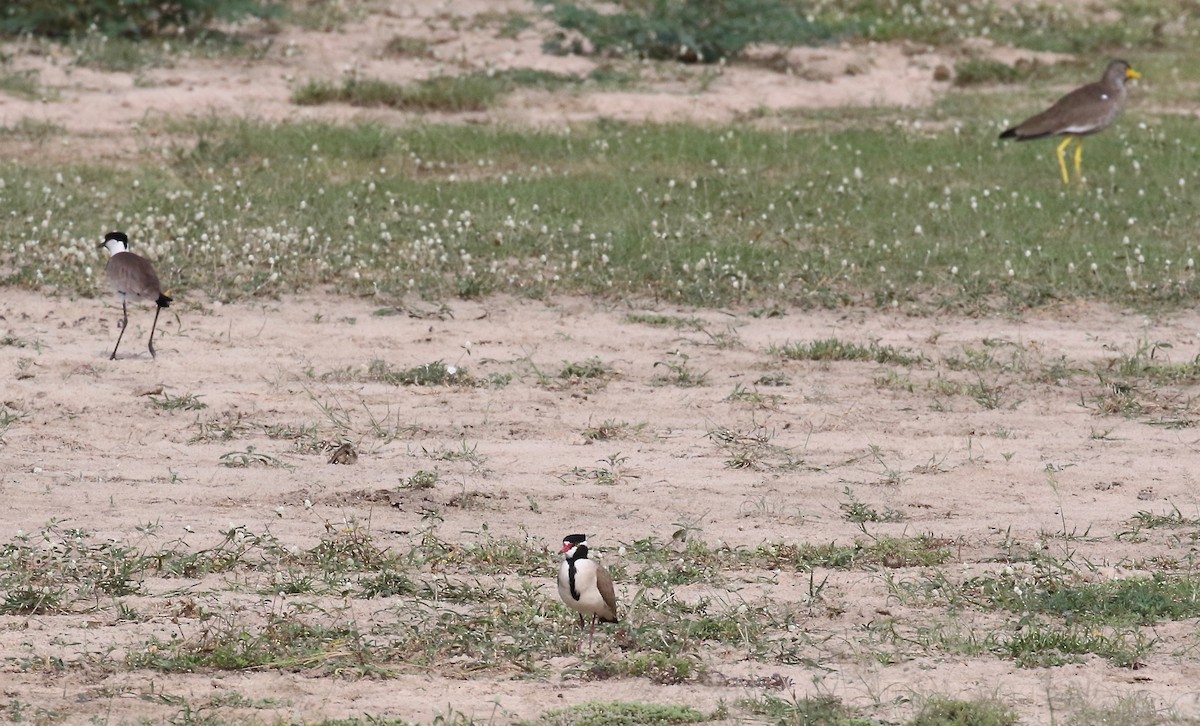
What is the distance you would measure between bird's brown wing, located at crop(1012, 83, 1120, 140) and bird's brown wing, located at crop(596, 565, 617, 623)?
9864mm

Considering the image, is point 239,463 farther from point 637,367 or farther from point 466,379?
point 637,367

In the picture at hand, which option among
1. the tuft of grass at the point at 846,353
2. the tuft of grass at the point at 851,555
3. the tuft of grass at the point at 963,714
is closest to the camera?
the tuft of grass at the point at 963,714

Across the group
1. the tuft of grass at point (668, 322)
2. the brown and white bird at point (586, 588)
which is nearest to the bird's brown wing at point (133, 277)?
the tuft of grass at point (668, 322)

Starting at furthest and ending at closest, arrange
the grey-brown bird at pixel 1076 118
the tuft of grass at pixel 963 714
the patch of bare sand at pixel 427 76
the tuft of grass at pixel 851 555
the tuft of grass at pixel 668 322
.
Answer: the patch of bare sand at pixel 427 76 → the grey-brown bird at pixel 1076 118 → the tuft of grass at pixel 668 322 → the tuft of grass at pixel 851 555 → the tuft of grass at pixel 963 714

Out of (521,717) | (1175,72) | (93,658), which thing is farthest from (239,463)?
(1175,72)

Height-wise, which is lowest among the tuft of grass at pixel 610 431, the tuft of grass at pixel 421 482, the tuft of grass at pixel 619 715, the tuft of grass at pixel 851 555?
the tuft of grass at pixel 610 431

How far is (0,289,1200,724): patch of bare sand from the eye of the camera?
5840 mm

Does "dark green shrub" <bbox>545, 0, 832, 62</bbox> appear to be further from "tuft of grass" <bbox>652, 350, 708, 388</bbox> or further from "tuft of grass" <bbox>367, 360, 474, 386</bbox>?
"tuft of grass" <bbox>367, 360, 474, 386</bbox>

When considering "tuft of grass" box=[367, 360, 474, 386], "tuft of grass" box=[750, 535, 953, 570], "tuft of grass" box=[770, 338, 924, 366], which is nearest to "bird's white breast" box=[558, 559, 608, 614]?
"tuft of grass" box=[750, 535, 953, 570]

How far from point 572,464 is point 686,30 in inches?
434

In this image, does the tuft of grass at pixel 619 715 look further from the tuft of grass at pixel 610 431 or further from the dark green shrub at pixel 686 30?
the dark green shrub at pixel 686 30

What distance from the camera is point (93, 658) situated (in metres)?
5.88

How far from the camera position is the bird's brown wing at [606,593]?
5863 mm

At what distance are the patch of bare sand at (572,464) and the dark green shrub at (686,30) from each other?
313 inches
